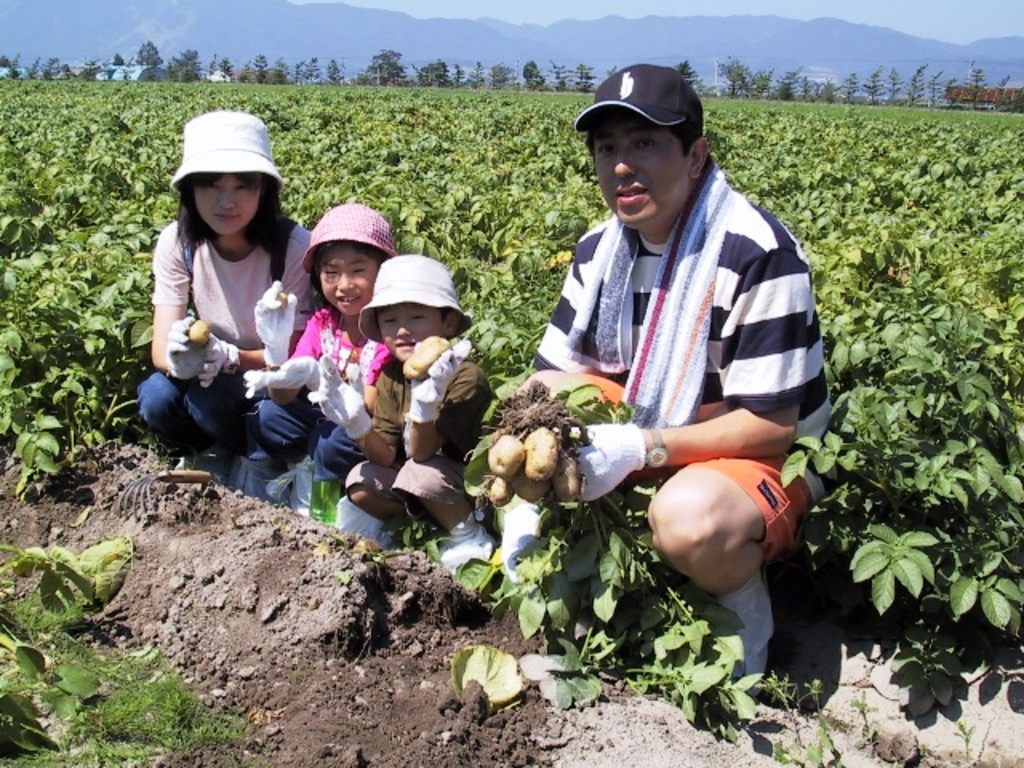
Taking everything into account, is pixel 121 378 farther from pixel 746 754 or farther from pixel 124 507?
pixel 746 754

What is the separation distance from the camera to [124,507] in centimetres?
302

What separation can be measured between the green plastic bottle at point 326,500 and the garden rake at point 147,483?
316 mm

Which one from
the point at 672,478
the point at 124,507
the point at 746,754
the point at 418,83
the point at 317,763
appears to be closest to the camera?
the point at 317,763

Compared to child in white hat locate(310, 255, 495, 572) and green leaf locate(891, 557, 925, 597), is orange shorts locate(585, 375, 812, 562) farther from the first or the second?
child in white hat locate(310, 255, 495, 572)

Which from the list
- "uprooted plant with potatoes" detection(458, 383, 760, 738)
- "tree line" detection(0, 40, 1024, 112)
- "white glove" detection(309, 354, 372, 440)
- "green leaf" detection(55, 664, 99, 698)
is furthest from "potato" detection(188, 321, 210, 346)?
"tree line" detection(0, 40, 1024, 112)

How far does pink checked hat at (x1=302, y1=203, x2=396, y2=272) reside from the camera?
301cm

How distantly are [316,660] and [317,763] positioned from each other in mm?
348

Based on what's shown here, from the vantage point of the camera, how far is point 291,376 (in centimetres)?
287

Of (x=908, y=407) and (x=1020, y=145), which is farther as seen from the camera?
(x=1020, y=145)

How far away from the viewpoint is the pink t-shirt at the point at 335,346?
300cm

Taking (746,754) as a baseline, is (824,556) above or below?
above

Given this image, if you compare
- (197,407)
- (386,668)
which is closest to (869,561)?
(386,668)

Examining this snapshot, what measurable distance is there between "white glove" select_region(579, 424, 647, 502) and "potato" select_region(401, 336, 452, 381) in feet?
1.38

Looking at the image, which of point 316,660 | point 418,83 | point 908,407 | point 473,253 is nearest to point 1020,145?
point 473,253
